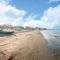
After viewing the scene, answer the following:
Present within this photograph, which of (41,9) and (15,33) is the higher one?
(41,9)

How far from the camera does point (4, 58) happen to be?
564 cm

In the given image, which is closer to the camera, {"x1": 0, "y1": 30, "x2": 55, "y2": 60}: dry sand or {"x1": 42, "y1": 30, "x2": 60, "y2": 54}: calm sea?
{"x1": 0, "y1": 30, "x2": 55, "y2": 60}: dry sand

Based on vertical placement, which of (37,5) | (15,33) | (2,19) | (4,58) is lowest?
(4,58)

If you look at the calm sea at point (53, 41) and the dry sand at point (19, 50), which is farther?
the calm sea at point (53, 41)

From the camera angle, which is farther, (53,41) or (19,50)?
(53,41)

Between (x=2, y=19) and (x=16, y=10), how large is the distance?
631 millimetres

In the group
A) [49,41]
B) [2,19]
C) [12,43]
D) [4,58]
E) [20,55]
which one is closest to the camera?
[4,58]

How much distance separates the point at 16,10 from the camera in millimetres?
7641

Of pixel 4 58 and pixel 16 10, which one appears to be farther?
pixel 16 10

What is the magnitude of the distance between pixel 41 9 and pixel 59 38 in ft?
6.03

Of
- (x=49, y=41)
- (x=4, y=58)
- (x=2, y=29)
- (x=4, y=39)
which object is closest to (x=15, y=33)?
(x=2, y=29)

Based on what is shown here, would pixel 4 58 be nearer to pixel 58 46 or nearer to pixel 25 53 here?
pixel 25 53

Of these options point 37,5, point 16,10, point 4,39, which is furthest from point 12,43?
point 37,5

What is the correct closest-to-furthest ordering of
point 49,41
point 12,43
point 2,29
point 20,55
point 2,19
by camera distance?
1. point 20,55
2. point 12,43
3. point 2,19
4. point 2,29
5. point 49,41
